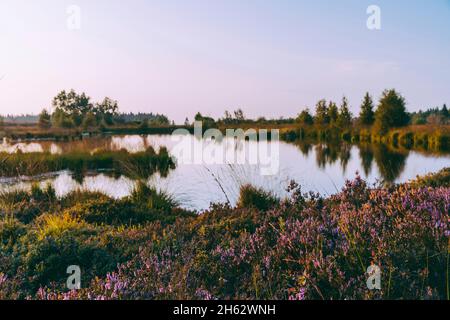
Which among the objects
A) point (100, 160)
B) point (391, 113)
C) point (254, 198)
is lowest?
point (254, 198)

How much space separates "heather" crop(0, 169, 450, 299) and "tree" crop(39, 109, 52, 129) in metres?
65.4

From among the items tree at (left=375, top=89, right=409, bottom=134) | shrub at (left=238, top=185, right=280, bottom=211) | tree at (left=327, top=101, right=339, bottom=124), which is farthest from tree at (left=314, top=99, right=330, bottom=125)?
shrub at (left=238, top=185, right=280, bottom=211)

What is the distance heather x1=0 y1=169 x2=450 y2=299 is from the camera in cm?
305

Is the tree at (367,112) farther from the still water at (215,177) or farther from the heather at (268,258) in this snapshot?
the heather at (268,258)

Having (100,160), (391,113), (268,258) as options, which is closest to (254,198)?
(268,258)

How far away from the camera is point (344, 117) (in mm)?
58938

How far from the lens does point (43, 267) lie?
428cm

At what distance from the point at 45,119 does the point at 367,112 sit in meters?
54.4

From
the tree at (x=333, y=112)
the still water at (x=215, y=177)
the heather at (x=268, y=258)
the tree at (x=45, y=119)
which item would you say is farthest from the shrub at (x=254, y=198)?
the tree at (x=45, y=119)

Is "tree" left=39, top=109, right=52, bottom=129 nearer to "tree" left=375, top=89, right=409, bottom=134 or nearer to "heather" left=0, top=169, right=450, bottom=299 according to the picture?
"tree" left=375, top=89, right=409, bottom=134

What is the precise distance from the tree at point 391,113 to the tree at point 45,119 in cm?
5069

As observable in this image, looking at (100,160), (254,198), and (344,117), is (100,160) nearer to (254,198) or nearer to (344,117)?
(254,198)

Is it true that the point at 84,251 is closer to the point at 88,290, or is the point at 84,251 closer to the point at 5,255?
the point at 5,255

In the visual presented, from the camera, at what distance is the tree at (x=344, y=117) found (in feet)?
191
